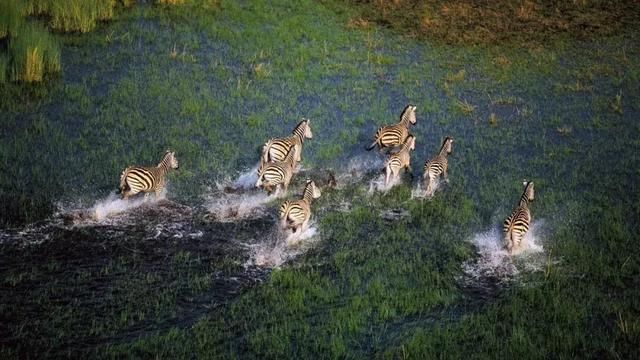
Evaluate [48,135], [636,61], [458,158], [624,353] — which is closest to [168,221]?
[48,135]

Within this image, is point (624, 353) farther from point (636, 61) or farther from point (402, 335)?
point (636, 61)

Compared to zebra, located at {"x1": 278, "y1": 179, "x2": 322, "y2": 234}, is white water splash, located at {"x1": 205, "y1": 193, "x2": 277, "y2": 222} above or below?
above

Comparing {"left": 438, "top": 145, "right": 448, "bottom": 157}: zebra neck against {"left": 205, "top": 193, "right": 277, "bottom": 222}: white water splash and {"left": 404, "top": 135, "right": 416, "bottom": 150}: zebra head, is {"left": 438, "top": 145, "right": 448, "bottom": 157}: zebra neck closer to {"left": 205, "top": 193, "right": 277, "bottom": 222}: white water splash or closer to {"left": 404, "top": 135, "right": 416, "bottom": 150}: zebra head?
{"left": 404, "top": 135, "right": 416, "bottom": 150}: zebra head

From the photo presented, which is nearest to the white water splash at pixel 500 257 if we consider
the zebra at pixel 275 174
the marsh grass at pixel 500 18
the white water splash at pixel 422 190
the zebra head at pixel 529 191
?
the zebra head at pixel 529 191

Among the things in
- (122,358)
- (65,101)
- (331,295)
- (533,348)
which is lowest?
(122,358)

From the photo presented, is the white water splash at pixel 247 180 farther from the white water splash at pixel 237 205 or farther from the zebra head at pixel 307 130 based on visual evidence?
the zebra head at pixel 307 130

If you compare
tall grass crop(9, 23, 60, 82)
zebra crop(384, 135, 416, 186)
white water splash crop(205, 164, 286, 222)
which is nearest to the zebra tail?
white water splash crop(205, 164, 286, 222)
